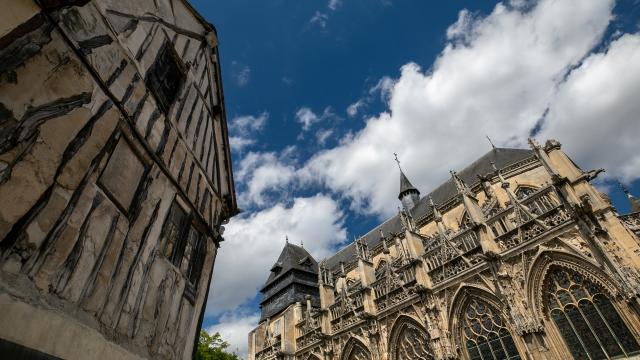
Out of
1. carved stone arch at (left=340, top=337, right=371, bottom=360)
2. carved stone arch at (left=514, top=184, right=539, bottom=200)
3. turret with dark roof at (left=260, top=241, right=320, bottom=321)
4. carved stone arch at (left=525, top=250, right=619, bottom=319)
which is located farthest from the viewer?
turret with dark roof at (left=260, top=241, right=320, bottom=321)

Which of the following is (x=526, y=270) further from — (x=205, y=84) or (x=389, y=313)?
(x=205, y=84)

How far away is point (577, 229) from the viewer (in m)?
8.16

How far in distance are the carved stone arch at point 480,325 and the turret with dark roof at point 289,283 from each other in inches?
483

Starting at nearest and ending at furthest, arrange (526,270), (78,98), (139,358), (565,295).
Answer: (78,98) < (139,358) < (565,295) < (526,270)

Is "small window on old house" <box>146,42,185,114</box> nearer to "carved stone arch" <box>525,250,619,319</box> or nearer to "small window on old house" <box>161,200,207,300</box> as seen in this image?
"small window on old house" <box>161,200,207,300</box>

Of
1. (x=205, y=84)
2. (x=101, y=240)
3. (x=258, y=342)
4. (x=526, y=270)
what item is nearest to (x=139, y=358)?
(x=101, y=240)

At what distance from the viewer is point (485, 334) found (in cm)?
925

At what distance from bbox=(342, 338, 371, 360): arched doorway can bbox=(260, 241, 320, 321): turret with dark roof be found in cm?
760

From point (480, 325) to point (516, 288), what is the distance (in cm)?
167

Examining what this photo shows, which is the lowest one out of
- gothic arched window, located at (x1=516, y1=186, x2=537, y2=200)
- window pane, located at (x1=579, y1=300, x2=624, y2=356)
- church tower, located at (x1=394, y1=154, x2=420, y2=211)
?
window pane, located at (x1=579, y1=300, x2=624, y2=356)

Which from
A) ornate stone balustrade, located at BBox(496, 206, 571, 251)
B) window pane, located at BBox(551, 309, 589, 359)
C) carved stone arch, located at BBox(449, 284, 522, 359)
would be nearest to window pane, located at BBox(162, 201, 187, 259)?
carved stone arch, located at BBox(449, 284, 522, 359)

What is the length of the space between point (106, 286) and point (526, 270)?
31.6 feet

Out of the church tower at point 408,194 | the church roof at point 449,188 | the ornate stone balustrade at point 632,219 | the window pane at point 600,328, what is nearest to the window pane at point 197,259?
the window pane at point 600,328

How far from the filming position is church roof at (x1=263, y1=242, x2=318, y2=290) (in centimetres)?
2275
